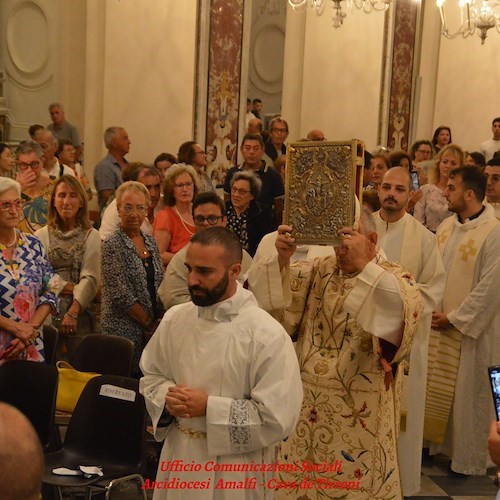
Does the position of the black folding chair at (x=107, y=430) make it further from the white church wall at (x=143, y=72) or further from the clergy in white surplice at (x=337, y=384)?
the white church wall at (x=143, y=72)

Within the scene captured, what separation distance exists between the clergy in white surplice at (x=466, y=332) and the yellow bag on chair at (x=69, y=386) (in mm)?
2373

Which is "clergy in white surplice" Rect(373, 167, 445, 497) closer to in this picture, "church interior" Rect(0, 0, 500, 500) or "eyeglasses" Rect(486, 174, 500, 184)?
"eyeglasses" Rect(486, 174, 500, 184)

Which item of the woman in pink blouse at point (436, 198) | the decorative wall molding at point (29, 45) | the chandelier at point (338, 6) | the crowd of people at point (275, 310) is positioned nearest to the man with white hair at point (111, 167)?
the crowd of people at point (275, 310)

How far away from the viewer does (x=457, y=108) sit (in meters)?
13.8

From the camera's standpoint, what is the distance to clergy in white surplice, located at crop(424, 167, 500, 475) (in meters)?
5.64

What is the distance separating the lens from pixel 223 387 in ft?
10.6

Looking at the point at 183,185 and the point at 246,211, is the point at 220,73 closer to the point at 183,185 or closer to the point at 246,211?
the point at 246,211

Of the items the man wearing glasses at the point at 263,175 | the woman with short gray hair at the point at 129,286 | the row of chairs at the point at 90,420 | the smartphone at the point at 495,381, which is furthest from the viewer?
the man wearing glasses at the point at 263,175

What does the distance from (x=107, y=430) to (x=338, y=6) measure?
7.03 m

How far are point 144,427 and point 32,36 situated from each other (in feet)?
30.8

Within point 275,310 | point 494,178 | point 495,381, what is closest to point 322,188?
point 275,310

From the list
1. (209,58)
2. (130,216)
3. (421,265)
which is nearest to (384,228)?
(421,265)

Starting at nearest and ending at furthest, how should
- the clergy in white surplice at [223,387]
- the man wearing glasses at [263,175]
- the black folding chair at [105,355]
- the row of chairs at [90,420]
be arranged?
the clergy in white surplice at [223,387]
the row of chairs at [90,420]
the black folding chair at [105,355]
the man wearing glasses at [263,175]

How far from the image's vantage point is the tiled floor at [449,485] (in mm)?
5402
